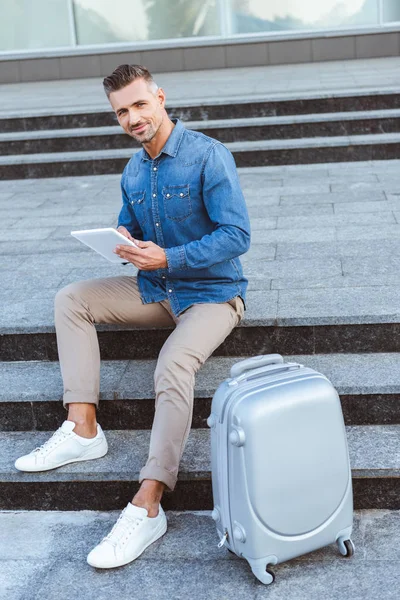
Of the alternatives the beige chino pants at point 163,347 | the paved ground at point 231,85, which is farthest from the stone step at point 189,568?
the paved ground at point 231,85

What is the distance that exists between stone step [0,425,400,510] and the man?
0.07 metres

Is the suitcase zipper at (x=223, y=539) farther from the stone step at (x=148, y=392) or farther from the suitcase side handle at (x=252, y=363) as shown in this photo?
the stone step at (x=148, y=392)

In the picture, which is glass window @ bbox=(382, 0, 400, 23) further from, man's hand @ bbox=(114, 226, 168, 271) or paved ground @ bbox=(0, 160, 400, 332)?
man's hand @ bbox=(114, 226, 168, 271)

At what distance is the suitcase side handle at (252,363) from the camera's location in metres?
3.01

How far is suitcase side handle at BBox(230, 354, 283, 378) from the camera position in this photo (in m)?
3.01

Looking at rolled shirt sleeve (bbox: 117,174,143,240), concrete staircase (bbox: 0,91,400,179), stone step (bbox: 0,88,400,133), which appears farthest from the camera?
stone step (bbox: 0,88,400,133)

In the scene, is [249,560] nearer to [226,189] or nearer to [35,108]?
[226,189]

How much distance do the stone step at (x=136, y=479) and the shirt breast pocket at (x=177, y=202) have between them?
0.90 meters

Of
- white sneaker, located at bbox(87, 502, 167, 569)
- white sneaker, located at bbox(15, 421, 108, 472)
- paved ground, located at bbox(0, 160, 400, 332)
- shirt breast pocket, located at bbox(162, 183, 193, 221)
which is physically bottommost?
white sneaker, located at bbox(87, 502, 167, 569)

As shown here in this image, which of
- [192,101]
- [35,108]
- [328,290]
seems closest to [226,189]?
[328,290]

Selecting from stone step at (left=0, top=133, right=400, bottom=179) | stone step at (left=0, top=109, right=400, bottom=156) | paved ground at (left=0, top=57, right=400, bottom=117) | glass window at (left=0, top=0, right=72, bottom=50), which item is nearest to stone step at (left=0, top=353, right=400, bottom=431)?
stone step at (left=0, top=133, right=400, bottom=179)

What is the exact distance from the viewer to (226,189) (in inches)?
133

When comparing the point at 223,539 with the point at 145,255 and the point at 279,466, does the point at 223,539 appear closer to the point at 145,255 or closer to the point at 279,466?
the point at 279,466

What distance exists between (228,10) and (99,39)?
1.70 m
